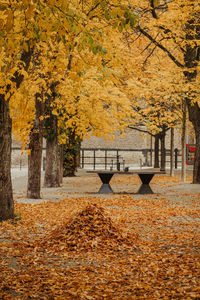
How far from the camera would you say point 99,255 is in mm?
7031

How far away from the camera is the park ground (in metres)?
5.26

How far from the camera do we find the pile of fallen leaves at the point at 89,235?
24.5 ft

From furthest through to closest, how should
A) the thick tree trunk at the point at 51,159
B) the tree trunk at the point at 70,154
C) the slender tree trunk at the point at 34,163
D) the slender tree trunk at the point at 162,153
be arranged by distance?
1. the slender tree trunk at the point at 162,153
2. the tree trunk at the point at 70,154
3. the thick tree trunk at the point at 51,159
4. the slender tree trunk at the point at 34,163

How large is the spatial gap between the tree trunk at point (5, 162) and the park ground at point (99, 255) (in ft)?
1.25

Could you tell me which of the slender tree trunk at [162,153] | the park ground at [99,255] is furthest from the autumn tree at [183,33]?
the slender tree trunk at [162,153]

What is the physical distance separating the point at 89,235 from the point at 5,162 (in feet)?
9.69

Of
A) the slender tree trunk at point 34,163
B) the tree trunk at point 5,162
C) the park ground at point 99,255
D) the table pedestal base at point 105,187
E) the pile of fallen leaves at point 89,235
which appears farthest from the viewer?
the table pedestal base at point 105,187

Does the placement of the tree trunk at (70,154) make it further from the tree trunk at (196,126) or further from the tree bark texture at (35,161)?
the tree bark texture at (35,161)

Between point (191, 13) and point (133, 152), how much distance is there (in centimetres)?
3534

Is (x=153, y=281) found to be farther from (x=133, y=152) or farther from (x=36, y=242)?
(x=133, y=152)

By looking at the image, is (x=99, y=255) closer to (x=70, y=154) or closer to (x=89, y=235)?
(x=89, y=235)

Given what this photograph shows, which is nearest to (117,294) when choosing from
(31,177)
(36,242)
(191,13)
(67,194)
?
(36,242)

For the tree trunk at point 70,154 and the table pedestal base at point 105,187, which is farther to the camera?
the tree trunk at point 70,154

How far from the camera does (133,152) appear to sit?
52125 mm
